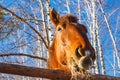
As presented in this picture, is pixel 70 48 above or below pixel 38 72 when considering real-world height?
above

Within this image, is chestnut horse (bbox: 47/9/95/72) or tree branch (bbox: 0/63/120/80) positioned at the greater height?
chestnut horse (bbox: 47/9/95/72)

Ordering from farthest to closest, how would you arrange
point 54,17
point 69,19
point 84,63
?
point 54,17
point 69,19
point 84,63

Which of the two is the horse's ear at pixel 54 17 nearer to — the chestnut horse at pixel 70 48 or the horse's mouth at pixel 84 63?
the chestnut horse at pixel 70 48

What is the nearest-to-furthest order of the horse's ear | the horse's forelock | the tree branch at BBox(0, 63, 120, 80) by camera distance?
the tree branch at BBox(0, 63, 120, 80)
the horse's forelock
the horse's ear

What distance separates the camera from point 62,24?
165 inches

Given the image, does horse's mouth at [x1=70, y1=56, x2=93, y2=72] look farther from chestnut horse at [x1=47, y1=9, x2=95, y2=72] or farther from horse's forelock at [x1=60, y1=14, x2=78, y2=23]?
horse's forelock at [x1=60, y1=14, x2=78, y2=23]

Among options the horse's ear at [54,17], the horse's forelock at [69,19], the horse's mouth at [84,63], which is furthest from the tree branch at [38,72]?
the horse's ear at [54,17]

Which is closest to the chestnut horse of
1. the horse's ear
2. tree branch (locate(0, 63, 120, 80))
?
the horse's ear

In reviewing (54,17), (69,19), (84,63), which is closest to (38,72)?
(84,63)

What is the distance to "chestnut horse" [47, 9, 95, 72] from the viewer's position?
3.38 m

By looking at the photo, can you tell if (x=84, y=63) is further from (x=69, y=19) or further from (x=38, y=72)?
(x=69, y=19)

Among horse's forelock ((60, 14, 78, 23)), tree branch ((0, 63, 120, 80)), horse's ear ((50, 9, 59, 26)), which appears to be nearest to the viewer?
tree branch ((0, 63, 120, 80))

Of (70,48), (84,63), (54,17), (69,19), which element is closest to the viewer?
(84,63)

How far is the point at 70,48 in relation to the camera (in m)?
3.68
